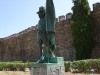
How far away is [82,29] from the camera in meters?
23.5

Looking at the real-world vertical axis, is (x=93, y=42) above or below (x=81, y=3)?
below

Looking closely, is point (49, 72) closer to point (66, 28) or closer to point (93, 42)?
point (93, 42)

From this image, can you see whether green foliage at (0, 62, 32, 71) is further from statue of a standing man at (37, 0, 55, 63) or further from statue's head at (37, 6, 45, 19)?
statue of a standing man at (37, 0, 55, 63)

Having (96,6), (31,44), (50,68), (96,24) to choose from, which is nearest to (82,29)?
(96,24)

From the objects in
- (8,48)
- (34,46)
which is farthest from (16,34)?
(34,46)

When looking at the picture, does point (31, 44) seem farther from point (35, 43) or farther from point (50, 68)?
point (50, 68)

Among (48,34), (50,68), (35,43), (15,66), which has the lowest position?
(50,68)

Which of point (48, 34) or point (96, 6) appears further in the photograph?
point (96, 6)

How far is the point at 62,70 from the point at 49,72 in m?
0.42

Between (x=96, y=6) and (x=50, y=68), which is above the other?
(x=96, y=6)

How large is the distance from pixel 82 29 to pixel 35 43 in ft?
Result: 33.2

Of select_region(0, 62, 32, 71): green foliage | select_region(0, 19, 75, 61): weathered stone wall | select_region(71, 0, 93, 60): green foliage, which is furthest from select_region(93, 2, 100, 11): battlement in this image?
select_region(0, 62, 32, 71): green foliage

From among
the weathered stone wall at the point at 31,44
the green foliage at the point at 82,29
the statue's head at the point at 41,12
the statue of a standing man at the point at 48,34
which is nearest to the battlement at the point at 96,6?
the green foliage at the point at 82,29

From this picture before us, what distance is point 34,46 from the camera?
3316cm
